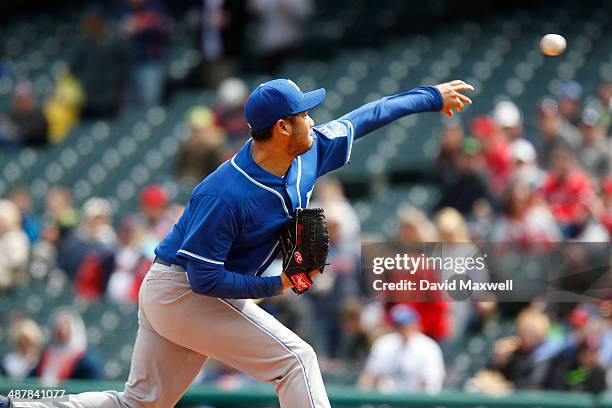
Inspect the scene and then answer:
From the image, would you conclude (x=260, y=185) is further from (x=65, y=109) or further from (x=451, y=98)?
(x=65, y=109)

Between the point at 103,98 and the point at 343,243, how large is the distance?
5903 mm

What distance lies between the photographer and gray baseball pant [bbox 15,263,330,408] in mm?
4648

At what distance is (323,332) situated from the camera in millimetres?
8500

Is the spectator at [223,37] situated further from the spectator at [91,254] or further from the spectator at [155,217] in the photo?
the spectator at [91,254]

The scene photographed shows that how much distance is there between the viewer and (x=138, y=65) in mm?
13938

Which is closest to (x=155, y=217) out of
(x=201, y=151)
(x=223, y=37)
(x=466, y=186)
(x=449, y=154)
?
(x=201, y=151)

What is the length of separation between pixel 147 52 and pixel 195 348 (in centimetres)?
950

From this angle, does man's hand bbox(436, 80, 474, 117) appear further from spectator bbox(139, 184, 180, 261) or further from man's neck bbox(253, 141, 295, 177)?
spectator bbox(139, 184, 180, 261)

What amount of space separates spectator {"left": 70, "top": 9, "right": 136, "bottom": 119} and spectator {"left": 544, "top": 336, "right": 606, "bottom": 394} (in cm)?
785

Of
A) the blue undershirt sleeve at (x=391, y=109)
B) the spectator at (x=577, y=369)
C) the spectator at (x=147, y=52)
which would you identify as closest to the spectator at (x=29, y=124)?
the spectator at (x=147, y=52)

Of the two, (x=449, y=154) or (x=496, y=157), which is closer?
(x=496, y=157)

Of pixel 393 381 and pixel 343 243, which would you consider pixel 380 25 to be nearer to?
pixel 343 243

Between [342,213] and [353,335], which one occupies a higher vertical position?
[342,213]

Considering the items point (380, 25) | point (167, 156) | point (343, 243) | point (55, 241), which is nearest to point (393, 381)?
point (343, 243)
